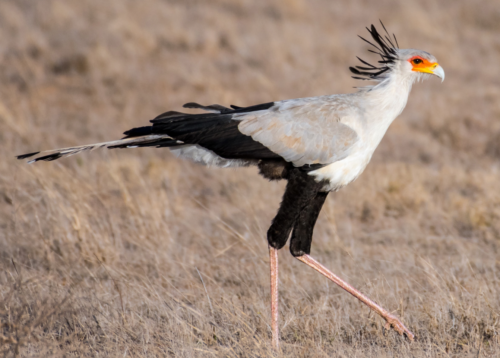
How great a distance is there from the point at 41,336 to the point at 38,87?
22.5 ft

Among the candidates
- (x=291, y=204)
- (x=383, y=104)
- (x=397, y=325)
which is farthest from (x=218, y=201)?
(x=397, y=325)

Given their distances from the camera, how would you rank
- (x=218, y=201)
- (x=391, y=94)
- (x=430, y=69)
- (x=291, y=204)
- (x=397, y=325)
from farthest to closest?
1. (x=218, y=201)
2. (x=430, y=69)
3. (x=391, y=94)
4. (x=291, y=204)
5. (x=397, y=325)

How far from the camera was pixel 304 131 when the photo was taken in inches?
139

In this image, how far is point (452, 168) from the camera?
665 centimetres

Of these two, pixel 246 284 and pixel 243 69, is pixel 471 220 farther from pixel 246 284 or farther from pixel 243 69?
pixel 243 69

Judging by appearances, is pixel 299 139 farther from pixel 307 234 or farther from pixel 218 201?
pixel 218 201

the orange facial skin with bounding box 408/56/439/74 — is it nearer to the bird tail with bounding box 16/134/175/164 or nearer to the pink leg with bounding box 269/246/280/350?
the pink leg with bounding box 269/246/280/350

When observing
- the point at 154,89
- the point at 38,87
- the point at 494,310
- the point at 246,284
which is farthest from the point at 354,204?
the point at 38,87

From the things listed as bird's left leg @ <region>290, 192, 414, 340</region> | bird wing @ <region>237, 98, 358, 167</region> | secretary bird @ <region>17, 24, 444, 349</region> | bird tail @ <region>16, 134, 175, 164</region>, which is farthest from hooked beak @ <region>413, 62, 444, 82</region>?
bird tail @ <region>16, 134, 175, 164</region>

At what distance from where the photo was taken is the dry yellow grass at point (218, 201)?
3494mm

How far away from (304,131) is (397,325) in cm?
125

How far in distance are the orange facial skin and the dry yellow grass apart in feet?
4.08

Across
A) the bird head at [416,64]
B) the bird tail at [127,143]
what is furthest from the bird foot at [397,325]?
the bird tail at [127,143]

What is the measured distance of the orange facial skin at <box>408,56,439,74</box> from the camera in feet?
12.4
